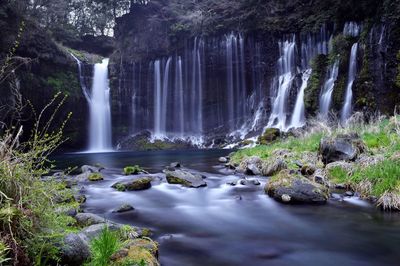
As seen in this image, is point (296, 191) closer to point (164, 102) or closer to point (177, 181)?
point (177, 181)

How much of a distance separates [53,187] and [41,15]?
1549 inches

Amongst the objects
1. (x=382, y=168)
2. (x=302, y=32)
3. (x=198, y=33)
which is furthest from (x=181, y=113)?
(x=382, y=168)

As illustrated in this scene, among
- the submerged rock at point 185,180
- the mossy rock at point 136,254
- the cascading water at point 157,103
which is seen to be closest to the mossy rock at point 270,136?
the submerged rock at point 185,180

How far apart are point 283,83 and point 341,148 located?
25.7m

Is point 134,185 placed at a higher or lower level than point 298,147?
lower

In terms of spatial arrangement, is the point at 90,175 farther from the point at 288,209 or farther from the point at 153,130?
the point at 153,130

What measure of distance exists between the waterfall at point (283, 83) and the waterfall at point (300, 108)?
117 cm

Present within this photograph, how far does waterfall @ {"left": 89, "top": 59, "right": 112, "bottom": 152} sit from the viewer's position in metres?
37.9

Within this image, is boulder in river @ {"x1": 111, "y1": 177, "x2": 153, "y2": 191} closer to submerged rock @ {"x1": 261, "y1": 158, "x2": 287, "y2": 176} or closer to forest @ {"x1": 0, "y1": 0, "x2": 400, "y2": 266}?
forest @ {"x1": 0, "y1": 0, "x2": 400, "y2": 266}

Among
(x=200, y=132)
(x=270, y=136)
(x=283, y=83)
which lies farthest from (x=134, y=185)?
(x=200, y=132)

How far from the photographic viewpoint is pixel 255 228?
6520 mm

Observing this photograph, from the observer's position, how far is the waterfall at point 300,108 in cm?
3047

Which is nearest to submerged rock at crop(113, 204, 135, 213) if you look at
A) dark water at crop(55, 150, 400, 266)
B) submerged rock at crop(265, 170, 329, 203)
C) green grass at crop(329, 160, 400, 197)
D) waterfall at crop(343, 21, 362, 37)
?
dark water at crop(55, 150, 400, 266)

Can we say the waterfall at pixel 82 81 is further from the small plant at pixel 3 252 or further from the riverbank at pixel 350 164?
the small plant at pixel 3 252
